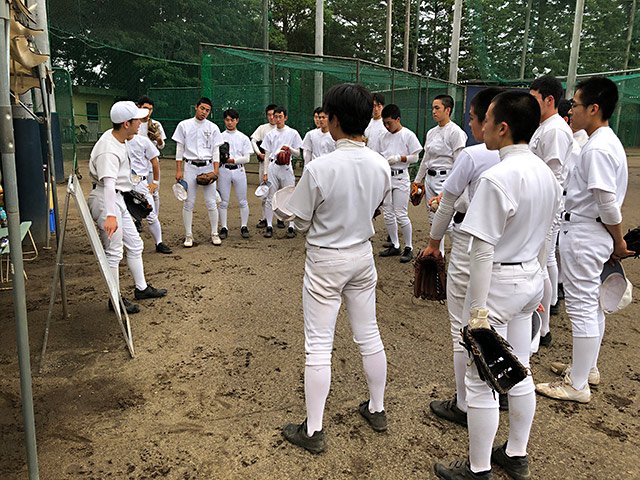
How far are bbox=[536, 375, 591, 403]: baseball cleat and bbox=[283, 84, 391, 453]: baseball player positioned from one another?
1309 millimetres

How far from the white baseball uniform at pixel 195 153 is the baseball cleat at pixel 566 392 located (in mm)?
5211

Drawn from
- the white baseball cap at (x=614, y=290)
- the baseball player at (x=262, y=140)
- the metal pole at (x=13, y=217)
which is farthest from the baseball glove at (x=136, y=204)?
the white baseball cap at (x=614, y=290)

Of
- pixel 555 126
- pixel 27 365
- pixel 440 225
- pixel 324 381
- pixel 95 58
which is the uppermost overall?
pixel 95 58

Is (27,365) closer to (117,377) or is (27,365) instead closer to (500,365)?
(117,377)

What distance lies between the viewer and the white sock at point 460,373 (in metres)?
2.83

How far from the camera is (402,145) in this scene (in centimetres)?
669

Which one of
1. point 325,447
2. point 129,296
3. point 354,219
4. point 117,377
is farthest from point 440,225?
point 129,296

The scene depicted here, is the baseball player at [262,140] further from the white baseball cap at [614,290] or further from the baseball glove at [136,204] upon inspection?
the white baseball cap at [614,290]

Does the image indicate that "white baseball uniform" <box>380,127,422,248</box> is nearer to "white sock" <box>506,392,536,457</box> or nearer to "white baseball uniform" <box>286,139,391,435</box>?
"white baseball uniform" <box>286,139,391,435</box>

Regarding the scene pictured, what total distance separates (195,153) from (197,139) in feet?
0.68

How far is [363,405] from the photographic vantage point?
307 cm

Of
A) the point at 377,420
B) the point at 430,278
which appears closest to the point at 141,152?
the point at 430,278

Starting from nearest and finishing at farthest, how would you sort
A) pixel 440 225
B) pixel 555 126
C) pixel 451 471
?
pixel 451 471
pixel 440 225
pixel 555 126

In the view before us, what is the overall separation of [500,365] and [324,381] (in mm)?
925
